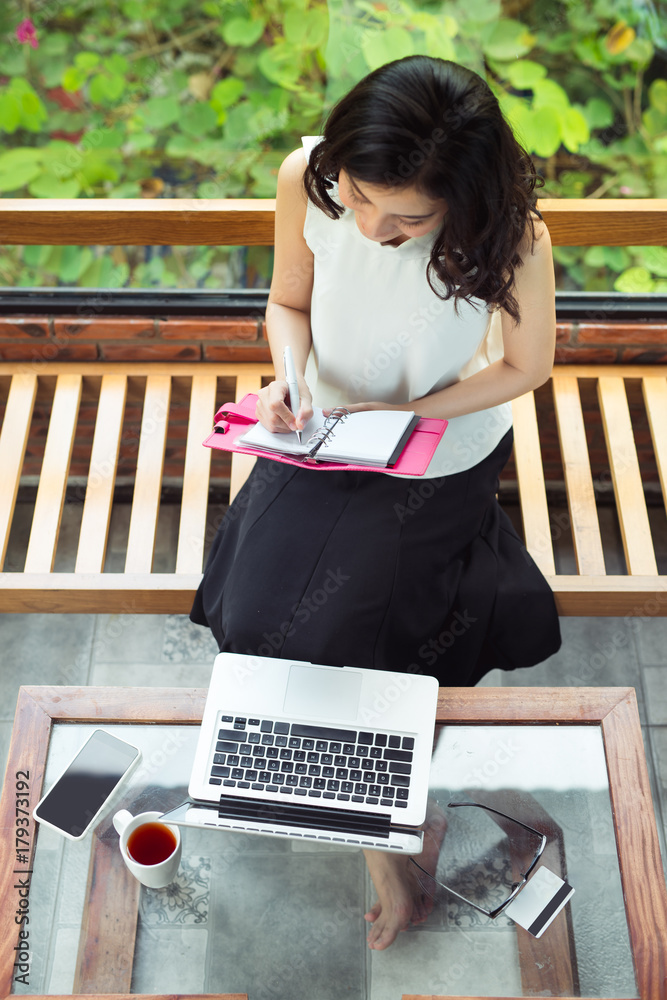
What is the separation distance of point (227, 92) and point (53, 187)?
20.4 inches

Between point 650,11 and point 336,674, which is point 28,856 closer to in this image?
point 336,674

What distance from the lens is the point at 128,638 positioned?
6.72 ft

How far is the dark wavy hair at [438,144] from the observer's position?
97cm

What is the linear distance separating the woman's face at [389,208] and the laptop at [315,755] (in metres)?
0.67

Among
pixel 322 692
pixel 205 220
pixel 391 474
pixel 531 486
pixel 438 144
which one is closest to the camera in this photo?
pixel 438 144

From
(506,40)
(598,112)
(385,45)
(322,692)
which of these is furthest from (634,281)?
(322,692)

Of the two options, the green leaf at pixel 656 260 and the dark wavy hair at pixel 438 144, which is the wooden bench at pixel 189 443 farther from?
the dark wavy hair at pixel 438 144

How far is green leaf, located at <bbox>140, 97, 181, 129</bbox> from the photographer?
204cm

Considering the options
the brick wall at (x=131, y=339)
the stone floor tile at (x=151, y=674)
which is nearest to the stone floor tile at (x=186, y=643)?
the stone floor tile at (x=151, y=674)

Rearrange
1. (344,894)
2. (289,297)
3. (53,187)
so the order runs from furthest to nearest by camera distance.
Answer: (53,187)
(289,297)
(344,894)

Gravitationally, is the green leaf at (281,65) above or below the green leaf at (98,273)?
above

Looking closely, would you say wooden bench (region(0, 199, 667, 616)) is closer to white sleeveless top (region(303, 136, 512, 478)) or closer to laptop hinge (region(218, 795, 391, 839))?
white sleeveless top (region(303, 136, 512, 478))

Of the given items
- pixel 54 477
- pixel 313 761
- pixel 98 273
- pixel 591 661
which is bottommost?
pixel 591 661

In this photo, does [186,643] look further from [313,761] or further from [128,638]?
[313,761]
